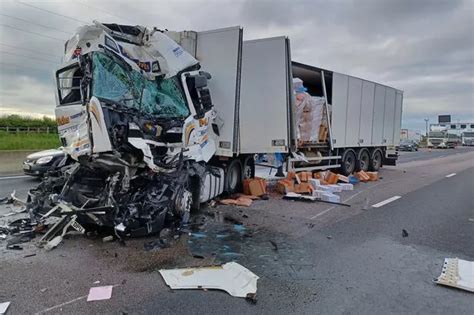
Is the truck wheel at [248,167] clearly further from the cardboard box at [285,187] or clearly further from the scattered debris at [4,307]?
the scattered debris at [4,307]

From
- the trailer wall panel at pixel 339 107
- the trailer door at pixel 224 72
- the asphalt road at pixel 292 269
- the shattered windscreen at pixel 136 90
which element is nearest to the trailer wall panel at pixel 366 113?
the trailer wall panel at pixel 339 107

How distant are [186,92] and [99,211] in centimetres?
273

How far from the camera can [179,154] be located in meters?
6.20

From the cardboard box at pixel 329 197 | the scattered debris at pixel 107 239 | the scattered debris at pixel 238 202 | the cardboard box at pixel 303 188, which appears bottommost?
the scattered debris at pixel 107 239

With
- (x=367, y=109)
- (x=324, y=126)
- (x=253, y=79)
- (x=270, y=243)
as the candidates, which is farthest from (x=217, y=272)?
(x=367, y=109)

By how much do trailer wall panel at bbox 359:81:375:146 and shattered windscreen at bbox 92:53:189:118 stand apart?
29.6ft

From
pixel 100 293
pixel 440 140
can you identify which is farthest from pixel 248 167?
pixel 440 140

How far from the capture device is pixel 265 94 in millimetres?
8820

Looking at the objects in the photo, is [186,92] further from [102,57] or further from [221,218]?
[221,218]

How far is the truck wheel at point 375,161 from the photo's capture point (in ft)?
50.9

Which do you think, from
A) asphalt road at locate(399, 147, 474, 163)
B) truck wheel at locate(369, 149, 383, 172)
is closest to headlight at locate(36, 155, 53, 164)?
truck wheel at locate(369, 149, 383, 172)

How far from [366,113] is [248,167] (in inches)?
259

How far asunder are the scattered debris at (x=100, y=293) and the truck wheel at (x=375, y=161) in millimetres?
13414

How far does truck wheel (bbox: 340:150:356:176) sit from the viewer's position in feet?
44.2
